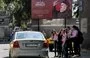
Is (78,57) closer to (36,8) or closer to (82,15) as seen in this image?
(82,15)

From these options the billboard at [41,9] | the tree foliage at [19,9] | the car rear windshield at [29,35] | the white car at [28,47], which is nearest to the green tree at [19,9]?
the tree foliage at [19,9]

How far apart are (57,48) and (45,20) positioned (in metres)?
23.3

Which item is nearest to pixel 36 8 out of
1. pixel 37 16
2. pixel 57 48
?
pixel 37 16

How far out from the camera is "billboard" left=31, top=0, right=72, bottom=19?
135ft

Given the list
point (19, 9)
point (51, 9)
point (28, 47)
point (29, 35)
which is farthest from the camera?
point (19, 9)

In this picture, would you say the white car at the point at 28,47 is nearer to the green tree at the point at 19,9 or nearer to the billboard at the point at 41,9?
the billboard at the point at 41,9

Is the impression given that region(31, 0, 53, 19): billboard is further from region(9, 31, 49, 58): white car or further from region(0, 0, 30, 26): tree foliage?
region(9, 31, 49, 58): white car

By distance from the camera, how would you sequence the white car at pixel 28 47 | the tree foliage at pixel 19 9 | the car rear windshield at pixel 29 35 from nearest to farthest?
the white car at pixel 28 47, the car rear windshield at pixel 29 35, the tree foliage at pixel 19 9

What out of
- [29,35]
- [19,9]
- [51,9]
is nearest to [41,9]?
[51,9]

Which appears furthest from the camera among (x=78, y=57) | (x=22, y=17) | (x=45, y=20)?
(x=22, y=17)

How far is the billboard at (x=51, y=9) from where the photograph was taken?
41.0 meters

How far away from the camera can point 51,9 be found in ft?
136

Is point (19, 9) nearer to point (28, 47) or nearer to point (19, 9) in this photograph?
point (19, 9)

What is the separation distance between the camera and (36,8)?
135 feet
